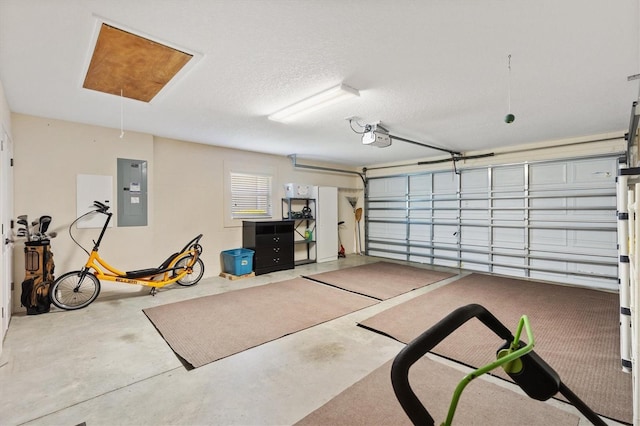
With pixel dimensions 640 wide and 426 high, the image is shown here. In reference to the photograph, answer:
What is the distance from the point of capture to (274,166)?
6.71 metres

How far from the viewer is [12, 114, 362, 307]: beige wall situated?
3.90 m

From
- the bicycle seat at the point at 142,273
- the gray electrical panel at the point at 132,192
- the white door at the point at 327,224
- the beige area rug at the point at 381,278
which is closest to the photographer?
the bicycle seat at the point at 142,273

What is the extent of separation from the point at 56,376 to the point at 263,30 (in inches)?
121

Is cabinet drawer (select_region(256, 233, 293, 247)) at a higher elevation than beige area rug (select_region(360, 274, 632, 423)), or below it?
higher

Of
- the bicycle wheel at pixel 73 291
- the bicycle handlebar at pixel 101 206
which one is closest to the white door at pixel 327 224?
the bicycle handlebar at pixel 101 206

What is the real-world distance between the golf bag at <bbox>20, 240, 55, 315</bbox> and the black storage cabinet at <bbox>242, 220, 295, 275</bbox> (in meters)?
3.03

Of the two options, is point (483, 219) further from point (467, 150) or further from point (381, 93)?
point (381, 93)

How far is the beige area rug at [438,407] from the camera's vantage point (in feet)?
6.09

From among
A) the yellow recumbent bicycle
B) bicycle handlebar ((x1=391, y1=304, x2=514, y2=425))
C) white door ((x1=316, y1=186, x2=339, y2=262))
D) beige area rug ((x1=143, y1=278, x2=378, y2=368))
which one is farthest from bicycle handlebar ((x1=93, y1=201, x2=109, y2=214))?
bicycle handlebar ((x1=391, y1=304, x2=514, y2=425))

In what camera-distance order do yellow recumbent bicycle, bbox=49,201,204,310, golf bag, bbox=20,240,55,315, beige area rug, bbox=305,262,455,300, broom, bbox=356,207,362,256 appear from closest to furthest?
golf bag, bbox=20,240,55,315 → yellow recumbent bicycle, bbox=49,201,204,310 → beige area rug, bbox=305,262,455,300 → broom, bbox=356,207,362,256

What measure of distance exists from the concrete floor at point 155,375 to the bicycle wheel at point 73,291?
1.02 feet

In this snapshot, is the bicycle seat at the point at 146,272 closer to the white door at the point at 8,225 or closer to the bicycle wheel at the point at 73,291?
the bicycle wheel at the point at 73,291

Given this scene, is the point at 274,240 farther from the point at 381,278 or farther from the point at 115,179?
the point at 115,179

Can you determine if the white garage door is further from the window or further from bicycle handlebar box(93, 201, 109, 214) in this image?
bicycle handlebar box(93, 201, 109, 214)
